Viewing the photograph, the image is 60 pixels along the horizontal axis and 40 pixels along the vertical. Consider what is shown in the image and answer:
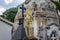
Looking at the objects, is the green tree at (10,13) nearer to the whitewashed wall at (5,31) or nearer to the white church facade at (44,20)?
the whitewashed wall at (5,31)

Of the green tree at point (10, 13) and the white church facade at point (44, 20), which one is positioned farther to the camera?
the green tree at point (10, 13)

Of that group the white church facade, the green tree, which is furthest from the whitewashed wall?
the green tree

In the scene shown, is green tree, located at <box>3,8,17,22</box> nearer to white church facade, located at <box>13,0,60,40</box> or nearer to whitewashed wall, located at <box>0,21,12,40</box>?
whitewashed wall, located at <box>0,21,12,40</box>

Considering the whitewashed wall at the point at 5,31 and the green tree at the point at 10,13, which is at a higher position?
the green tree at the point at 10,13

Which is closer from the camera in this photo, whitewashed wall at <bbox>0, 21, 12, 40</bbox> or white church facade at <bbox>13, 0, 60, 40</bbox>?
white church facade at <bbox>13, 0, 60, 40</bbox>

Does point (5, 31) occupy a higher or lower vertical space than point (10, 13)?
lower

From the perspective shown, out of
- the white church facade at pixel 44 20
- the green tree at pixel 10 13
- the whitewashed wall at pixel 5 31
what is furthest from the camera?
the green tree at pixel 10 13

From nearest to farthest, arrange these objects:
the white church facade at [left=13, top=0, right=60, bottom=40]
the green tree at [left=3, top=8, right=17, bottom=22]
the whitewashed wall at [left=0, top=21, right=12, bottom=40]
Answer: the white church facade at [left=13, top=0, right=60, bottom=40], the whitewashed wall at [left=0, top=21, right=12, bottom=40], the green tree at [left=3, top=8, right=17, bottom=22]

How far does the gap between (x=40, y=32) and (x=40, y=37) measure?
0.25 meters

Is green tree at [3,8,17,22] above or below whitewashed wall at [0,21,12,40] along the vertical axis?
above

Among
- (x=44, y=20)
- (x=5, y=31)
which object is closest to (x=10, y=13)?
(x=5, y=31)

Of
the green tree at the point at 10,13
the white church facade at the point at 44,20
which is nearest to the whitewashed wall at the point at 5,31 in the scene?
the white church facade at the point at 44,20

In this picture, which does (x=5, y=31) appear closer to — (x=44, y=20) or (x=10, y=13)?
(x=44, y=20)

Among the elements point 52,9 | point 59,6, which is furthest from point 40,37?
point 59,6
